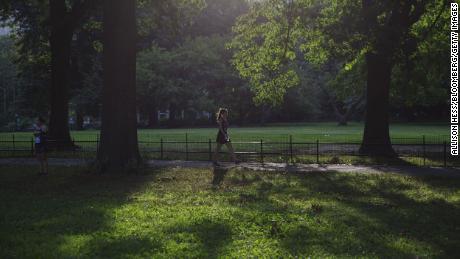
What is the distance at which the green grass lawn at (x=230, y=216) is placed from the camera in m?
6.82

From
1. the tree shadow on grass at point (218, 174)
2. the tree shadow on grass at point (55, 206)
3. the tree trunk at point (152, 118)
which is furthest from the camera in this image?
the tree trunk at point (152, 118)

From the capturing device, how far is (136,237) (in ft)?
24.3

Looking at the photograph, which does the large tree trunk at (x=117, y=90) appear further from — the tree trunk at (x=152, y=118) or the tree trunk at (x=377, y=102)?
the tree trunk at (x=152, y=118)

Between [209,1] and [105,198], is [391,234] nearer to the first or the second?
[105,198]

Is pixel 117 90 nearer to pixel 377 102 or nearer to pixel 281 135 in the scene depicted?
pixel 377 102

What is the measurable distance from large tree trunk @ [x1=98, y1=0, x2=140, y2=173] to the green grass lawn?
1386mm

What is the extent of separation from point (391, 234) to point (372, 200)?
2969 mm

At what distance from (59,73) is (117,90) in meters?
12.4

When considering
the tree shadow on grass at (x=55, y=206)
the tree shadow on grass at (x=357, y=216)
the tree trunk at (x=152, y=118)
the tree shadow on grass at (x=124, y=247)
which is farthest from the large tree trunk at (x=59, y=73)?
the tree trunk at (x=152, y=118)

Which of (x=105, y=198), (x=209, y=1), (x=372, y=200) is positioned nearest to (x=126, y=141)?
(x=105, y=198)

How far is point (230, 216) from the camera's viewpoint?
880cm

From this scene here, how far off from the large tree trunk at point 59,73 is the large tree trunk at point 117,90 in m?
10.8

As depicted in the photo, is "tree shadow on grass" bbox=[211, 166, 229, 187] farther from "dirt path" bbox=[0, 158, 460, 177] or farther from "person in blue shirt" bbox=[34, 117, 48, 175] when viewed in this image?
"person in blue shirt" bbox=[34, 117, 48, 175]

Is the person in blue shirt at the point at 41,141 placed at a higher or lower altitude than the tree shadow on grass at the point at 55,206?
higher
